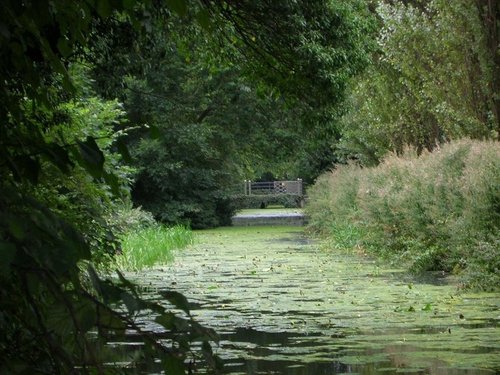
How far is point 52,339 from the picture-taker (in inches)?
121

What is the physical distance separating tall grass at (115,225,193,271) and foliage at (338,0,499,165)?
599 cm

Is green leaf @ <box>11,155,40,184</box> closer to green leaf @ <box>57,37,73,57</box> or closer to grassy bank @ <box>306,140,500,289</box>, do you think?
green leaf @ <box>57,37,73,57</box>

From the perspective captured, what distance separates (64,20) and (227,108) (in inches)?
1609

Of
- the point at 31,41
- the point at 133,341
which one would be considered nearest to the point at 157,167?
the point at 133,341

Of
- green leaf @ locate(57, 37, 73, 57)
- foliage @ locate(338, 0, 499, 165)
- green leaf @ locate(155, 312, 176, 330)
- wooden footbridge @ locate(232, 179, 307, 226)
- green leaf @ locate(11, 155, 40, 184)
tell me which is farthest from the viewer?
wooden footbridge @ locate(232, 179, 307, 226)

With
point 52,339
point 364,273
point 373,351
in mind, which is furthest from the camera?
point 364,273

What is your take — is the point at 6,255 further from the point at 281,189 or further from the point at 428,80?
the point at 281,189

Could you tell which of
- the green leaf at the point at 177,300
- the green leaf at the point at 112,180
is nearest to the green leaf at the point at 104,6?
the green leaf at the point at 112,180

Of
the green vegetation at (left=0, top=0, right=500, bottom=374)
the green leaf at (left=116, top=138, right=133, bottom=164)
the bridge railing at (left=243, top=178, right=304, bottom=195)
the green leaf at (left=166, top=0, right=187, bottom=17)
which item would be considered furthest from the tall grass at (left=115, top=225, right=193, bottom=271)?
the bridge railing at (left=243, top=178, right=304, bottom=195)

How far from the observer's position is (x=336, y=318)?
1255cm

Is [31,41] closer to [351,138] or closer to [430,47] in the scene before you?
[430,47]

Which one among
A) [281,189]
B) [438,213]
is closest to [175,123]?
[438,213]

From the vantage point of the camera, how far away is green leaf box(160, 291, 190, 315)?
9.76ft

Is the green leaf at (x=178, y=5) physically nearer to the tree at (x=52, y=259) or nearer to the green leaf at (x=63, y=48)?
the tree at (x=52, y=259)
